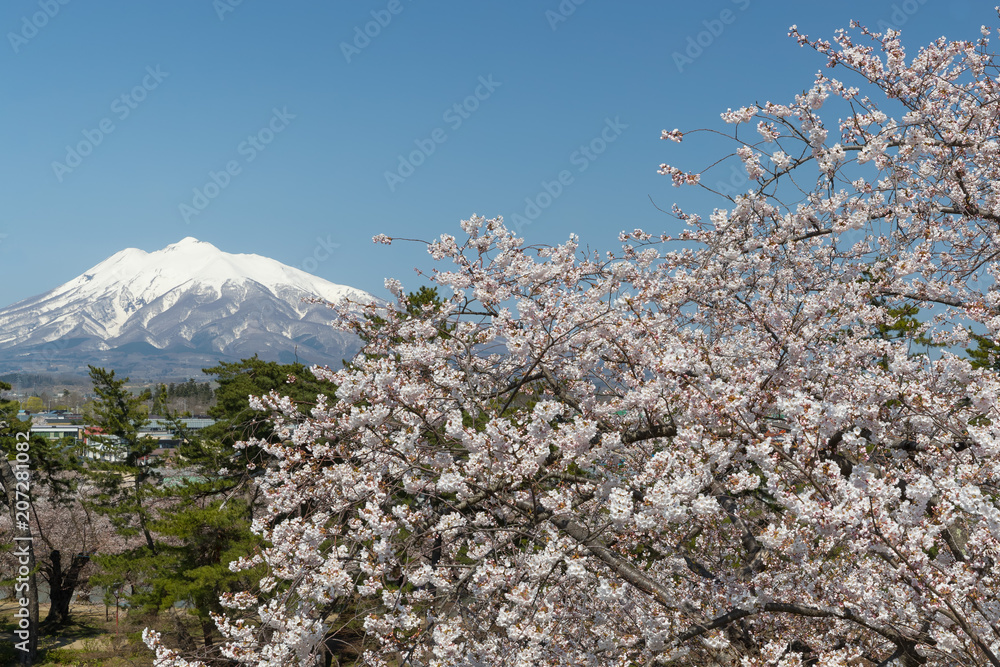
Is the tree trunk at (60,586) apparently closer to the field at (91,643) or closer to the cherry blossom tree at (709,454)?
the field at (91,643)

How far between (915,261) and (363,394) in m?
4.43

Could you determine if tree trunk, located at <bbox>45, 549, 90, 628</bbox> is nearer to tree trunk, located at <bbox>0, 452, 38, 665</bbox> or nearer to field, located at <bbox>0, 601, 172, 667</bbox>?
field, located at <bbox>0, 601, 172, 667</bbox>

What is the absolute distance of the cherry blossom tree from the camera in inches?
123

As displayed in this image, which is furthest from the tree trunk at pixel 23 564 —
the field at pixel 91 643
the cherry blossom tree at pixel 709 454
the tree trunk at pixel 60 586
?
the cherry blossom tree at pixel 709 454

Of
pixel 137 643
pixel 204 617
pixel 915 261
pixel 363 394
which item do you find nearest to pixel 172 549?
pixel 204 617

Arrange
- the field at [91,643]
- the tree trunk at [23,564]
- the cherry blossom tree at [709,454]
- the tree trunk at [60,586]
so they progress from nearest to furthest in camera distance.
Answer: the cherry blossom tree at [709,454]
the tree trunk at [23,564]
the field at [91,643]
the tree trunk at [60,586]

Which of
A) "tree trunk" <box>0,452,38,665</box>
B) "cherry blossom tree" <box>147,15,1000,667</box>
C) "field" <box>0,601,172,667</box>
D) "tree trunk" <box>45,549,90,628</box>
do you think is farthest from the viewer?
"tree trunk" <box>45,549,90,628</box>

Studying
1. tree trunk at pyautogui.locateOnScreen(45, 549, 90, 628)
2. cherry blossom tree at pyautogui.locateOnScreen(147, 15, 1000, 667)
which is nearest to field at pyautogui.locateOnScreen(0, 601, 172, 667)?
tree trunk at pyautogui.locateOnScreen(45, 549, 90, 628)

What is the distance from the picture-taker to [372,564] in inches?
160

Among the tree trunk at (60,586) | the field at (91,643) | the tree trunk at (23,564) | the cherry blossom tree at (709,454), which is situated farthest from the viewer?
the tree trunk at (60,586)

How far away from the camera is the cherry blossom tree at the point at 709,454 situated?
3.13 meters

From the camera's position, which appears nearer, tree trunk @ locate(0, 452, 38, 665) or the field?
tree trunk @ locate(0, 452, 38, 665)

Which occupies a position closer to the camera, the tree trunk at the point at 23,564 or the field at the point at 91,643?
the tree trunk at the point at 23,564

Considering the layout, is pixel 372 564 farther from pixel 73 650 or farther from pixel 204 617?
pixel 73 650
